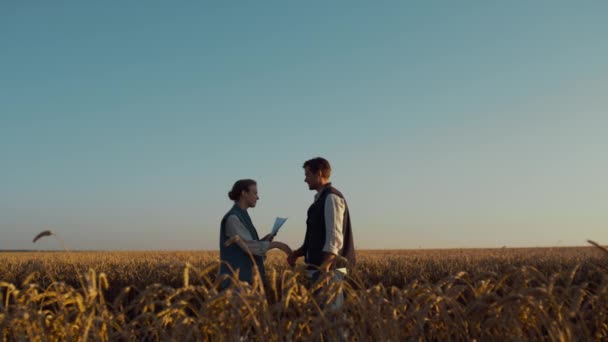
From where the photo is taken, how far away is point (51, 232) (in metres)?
2.00

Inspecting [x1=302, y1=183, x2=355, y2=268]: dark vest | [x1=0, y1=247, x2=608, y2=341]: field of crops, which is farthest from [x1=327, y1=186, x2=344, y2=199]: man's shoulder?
[x1=0, y1=247, x2=608, y2=341]: field of crops

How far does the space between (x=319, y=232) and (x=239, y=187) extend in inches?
32.3

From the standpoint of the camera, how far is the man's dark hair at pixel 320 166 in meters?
5.28

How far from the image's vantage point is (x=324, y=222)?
17.1ft

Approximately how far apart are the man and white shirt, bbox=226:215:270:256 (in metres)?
0.30

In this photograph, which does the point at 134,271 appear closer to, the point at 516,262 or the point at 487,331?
the point at 516,262

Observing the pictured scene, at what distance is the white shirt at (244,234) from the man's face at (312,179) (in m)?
0.61

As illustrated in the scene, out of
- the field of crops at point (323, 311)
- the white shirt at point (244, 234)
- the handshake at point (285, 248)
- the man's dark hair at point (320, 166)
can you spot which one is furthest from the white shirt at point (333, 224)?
the field of crops at point (323, 311)

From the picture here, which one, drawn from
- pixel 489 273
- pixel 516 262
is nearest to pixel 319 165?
pixel 489 273

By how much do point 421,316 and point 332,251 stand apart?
2.87 metres

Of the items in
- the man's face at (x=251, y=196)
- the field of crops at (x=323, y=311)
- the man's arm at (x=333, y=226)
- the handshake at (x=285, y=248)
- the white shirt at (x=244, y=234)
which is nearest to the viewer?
the field of crops at (x=323, y=311)

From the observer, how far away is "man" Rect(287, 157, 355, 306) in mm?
5062

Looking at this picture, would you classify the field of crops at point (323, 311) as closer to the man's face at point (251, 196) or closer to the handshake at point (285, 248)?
the handshake at point (285, 248)

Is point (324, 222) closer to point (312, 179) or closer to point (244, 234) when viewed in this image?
point (312, 179)
